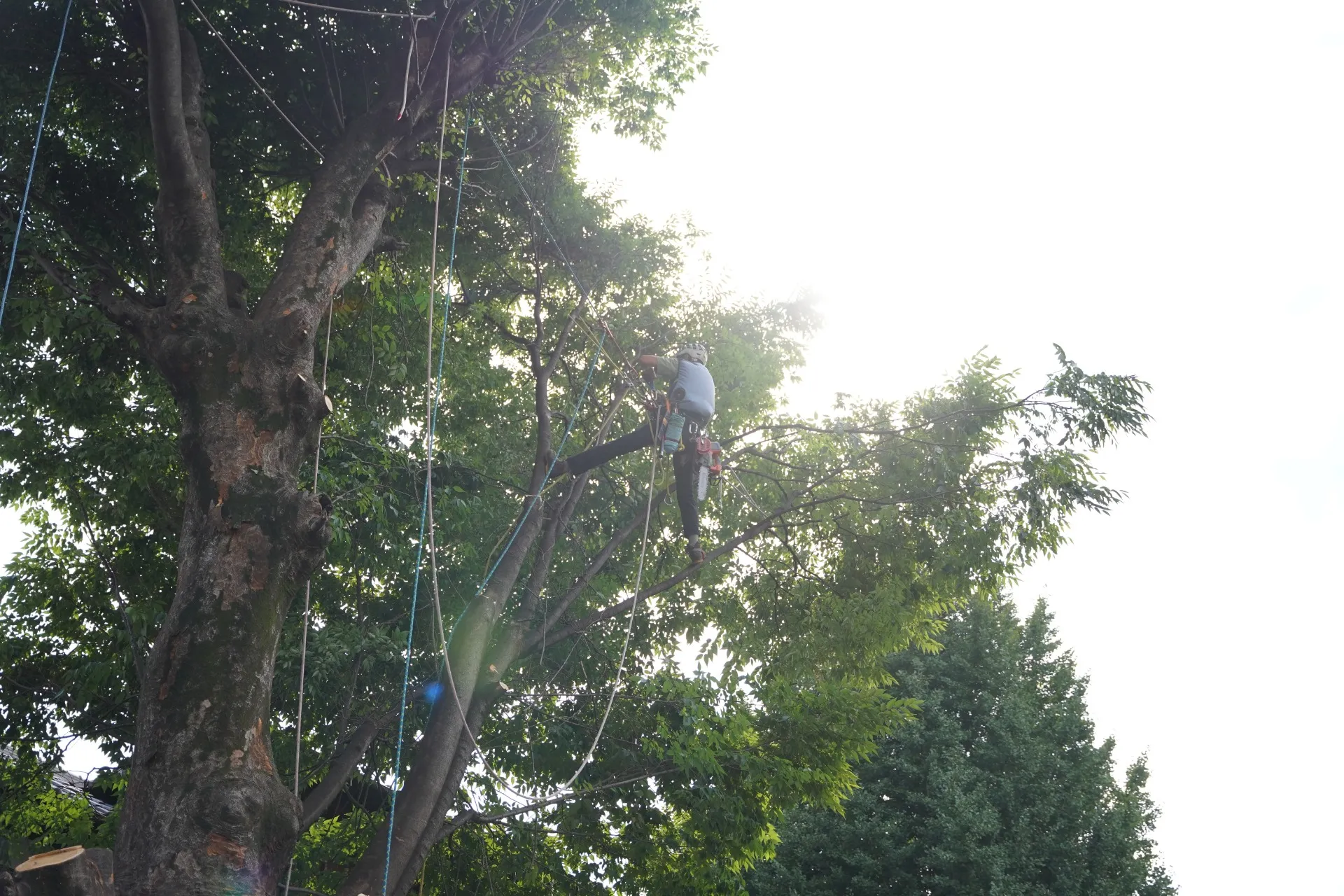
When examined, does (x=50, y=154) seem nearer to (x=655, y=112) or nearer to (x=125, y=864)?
(x=655, y=112)

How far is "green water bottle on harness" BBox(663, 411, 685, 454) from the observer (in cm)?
786

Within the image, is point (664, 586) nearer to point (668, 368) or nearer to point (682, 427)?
point (682, 427)

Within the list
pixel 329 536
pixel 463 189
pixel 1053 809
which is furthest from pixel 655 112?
pixel 1053 809

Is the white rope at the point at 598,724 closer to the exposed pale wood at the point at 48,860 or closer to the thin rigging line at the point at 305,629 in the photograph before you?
the thin rigging line at the point at 305,629

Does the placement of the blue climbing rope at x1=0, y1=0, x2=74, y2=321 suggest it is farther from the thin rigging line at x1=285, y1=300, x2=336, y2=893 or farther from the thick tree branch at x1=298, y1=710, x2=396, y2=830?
the thick tree branch at x1=298, y1=710, x2=396, y2=830

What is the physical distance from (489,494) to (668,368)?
3226 millimetres

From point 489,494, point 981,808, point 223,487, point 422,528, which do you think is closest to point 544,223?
point 489,494

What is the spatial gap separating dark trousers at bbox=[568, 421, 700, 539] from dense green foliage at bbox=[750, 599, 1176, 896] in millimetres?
8493

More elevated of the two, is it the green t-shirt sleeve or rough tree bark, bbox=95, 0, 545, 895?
the green t-shirt sleeve

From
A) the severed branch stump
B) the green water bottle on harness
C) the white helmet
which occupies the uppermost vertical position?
the white helmet

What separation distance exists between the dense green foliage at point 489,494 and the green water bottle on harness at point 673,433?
1.48 meters

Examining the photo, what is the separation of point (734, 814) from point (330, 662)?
3.68 metres

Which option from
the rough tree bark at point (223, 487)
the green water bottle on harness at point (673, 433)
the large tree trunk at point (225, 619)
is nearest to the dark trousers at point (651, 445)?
the green water bottle on harness at point (673, 433)

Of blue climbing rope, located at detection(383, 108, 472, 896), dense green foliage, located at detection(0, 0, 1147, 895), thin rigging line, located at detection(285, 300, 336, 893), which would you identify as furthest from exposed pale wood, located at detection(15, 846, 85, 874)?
dense green foliage, located at detection(0, 0, 1147, 895)
